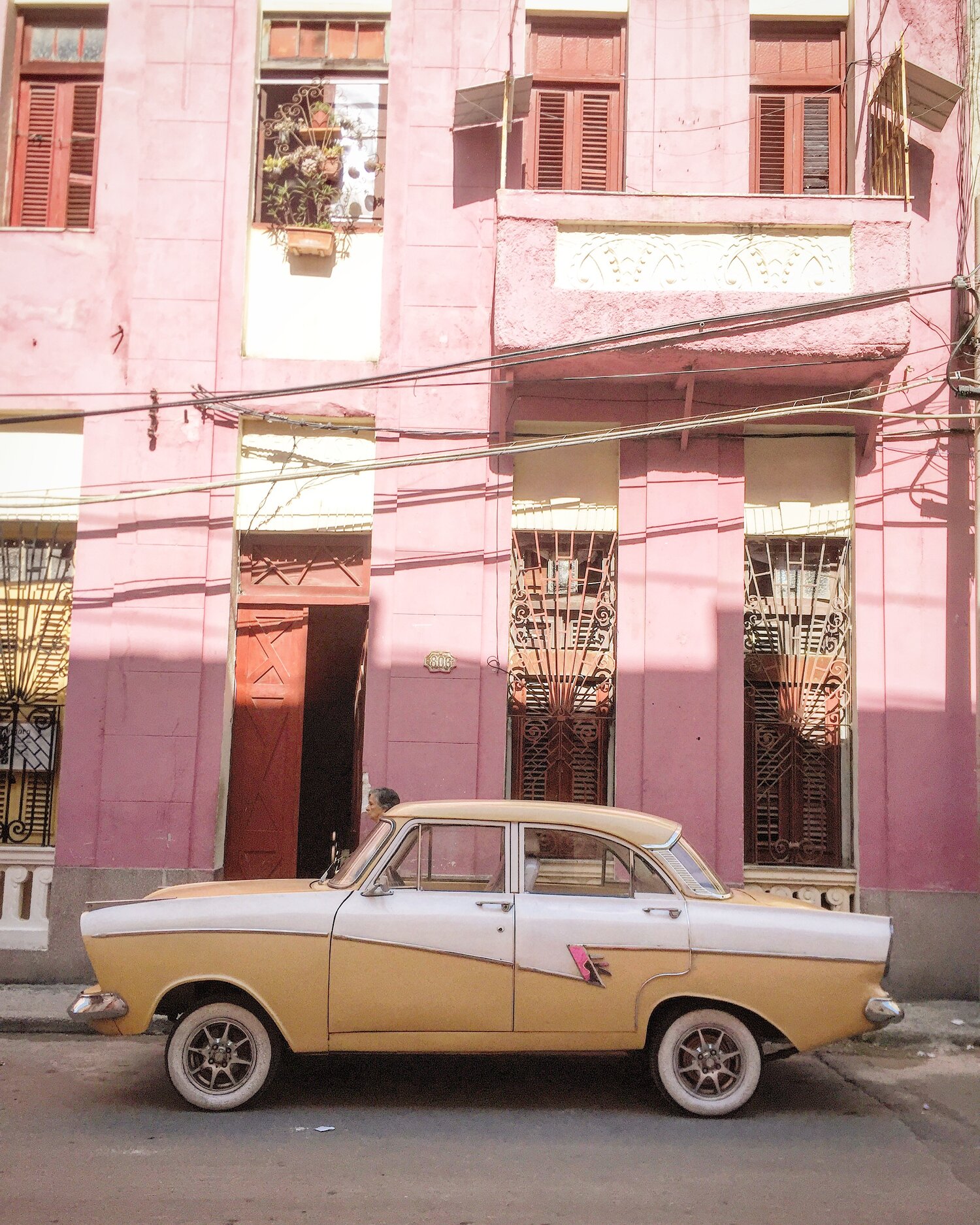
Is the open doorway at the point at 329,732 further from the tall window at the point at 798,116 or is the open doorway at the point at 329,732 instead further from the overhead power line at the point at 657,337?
the tall window at the point at 798,116

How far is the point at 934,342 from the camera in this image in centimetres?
970

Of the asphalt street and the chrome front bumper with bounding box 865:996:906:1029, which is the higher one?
the chrome front bumper with bounding box 865:996:906:1029

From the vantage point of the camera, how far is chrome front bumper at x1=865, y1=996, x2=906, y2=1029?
19.4 ft

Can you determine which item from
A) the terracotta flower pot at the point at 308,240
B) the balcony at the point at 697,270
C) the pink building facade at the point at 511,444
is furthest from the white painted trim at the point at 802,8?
the terracotta flower pot at the point at 308,240

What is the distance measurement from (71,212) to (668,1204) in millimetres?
9167

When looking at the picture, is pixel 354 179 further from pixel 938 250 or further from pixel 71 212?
pixel 938 250

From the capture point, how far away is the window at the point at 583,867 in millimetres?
6227

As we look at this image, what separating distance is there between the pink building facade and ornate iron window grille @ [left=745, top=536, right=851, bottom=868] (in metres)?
0.03

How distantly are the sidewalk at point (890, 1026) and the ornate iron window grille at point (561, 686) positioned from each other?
2.84 meters

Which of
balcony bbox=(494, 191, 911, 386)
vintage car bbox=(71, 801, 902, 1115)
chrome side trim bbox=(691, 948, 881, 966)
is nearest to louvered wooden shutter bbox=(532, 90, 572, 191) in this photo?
balcony bbox=(494, 191, 911, 386)

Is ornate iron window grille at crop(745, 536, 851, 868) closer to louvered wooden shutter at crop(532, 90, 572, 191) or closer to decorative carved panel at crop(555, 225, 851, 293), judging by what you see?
decorative carved panel at crop(555, 225, 851, 293)

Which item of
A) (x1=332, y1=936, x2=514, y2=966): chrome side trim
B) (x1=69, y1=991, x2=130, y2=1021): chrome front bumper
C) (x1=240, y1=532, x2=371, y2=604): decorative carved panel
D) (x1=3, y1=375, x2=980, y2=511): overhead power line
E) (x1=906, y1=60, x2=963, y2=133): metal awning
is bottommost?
(x1=69, y1=991, x2=130, y2=1021): chrome front bumper

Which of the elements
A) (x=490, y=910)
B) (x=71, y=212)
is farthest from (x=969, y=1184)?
(x=71, y=212)

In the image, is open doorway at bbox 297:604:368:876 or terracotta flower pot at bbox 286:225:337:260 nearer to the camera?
terracotta flower pot at bbox 286:225:337:260
